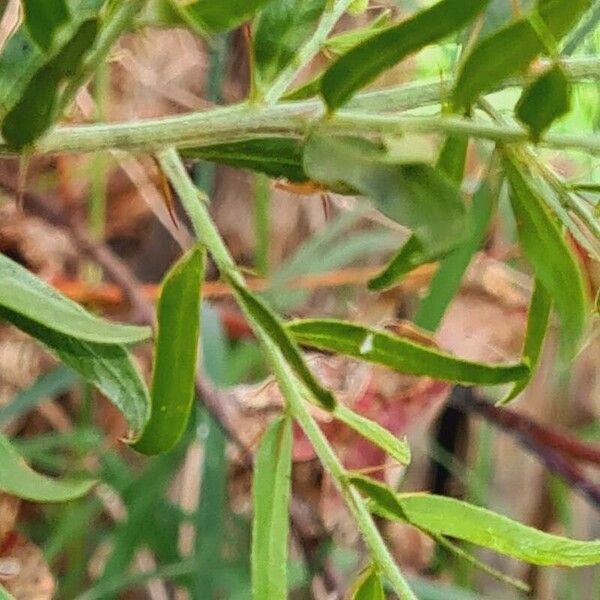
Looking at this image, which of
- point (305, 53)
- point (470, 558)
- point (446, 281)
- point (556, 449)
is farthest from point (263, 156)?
point (556, 449)

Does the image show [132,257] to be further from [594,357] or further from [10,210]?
[594,357]

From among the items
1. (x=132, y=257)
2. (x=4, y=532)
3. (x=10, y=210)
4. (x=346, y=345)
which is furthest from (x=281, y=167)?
(x=132, y=257)

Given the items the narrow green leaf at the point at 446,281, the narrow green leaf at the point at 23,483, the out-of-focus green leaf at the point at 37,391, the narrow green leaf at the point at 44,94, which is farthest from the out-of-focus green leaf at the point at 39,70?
the out-of-focus green leaf at the point at 37,391

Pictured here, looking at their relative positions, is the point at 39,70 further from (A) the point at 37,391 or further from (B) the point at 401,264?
(A) the point at 37,391

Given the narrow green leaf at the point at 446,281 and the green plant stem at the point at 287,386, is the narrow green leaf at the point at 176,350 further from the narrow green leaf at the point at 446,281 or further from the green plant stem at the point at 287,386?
the narrow green leaf at the point at 446,281

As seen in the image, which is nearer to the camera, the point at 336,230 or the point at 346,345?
the point at 346,345

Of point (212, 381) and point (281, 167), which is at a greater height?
point (281, 167)

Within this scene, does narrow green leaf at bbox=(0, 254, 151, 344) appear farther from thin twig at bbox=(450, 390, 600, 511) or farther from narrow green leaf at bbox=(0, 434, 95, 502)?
thin twig at bbox=(450, 390, 600, 511)
